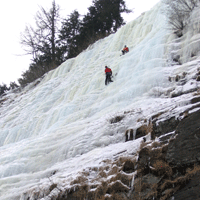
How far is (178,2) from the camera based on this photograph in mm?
9914

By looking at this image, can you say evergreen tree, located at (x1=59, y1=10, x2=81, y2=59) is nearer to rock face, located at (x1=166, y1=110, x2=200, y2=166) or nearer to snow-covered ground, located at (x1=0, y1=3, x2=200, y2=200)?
snow-covered ground, located at (x1=0, y1=3, x2=200, y2=200)

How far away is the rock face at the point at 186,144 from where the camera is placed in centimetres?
362

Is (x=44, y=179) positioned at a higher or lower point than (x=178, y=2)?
lower

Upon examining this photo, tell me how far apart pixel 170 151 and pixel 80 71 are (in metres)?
11.0

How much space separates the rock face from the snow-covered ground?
65 cm

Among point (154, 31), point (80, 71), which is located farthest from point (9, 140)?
point (154, 31)

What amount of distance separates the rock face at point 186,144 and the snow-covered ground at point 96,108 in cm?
65

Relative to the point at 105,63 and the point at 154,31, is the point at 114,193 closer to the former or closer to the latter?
the point at 154,31

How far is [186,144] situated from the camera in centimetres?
376

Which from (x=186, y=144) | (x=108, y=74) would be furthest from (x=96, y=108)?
(x=186, y=144)

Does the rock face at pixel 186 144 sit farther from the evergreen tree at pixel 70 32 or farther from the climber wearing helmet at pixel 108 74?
the evergreen tree at pixel 70 32

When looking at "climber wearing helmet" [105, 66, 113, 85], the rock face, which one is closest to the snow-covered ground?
"climber wearing helmet" [105, 66, 113, 85]

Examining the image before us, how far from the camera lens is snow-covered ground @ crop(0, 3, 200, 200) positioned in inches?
228

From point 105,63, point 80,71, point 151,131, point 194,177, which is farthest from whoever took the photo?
point 80,71
